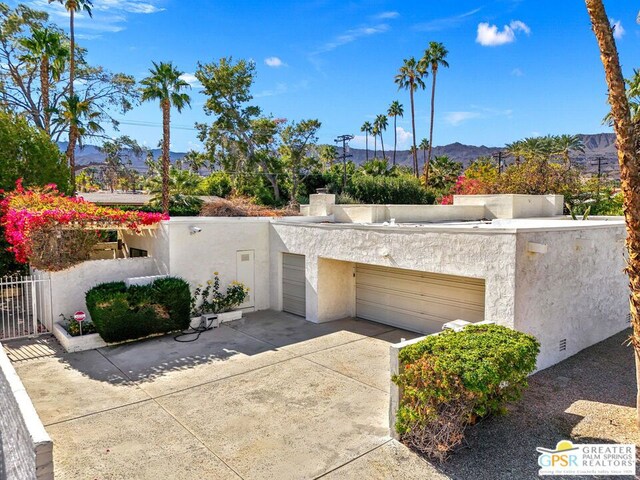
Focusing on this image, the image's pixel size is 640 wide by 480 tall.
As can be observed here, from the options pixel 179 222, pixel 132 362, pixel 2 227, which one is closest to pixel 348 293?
pixel 179 222

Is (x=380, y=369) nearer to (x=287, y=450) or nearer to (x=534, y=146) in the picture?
(x=287, y=450)

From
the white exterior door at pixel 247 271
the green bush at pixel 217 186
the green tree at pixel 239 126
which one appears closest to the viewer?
the white exterior door at pixel 247 271

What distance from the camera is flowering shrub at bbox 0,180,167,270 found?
442 inches

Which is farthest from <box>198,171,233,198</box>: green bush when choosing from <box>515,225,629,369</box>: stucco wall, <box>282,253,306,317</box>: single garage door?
<box>515,225,629,369</box>: stucco wall

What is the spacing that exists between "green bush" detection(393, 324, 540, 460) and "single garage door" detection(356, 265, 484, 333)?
4.47m

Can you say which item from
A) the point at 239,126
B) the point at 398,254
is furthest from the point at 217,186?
the point at 398,254

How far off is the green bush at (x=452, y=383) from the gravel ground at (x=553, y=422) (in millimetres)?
366

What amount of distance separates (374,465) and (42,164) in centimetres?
1845

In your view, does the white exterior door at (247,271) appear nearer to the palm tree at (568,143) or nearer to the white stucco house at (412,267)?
the white stucco house at (412,267)

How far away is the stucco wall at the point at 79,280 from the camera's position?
11991mm

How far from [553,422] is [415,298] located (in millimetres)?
5821

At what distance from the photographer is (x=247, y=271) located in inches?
576

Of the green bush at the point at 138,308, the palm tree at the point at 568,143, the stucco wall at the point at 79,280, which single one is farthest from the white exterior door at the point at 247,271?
the palm tree at the point at 568,143

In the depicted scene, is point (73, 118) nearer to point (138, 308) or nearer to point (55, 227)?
point (55, 227)
